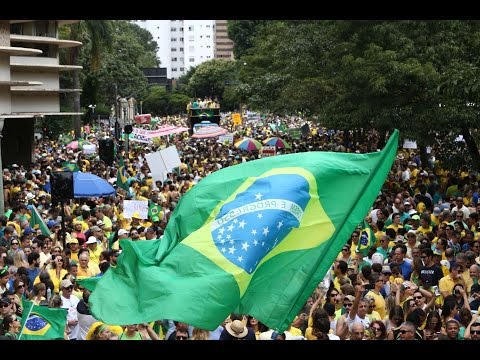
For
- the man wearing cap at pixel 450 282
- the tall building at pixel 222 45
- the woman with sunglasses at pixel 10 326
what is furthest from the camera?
the tall building at pixel 222 45

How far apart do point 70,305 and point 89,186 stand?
393 inches

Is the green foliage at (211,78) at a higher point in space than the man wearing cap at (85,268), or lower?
lower

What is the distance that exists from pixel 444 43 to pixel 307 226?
18.3m

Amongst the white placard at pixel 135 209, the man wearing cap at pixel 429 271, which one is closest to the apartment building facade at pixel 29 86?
the white placard at pixel 135 209

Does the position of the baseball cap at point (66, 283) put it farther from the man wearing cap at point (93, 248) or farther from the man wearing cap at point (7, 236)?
the man wearing cap at point (7, 236)

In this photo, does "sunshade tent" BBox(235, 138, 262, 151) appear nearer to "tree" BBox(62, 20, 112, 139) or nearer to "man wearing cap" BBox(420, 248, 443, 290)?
"tree" BBox(62, 20, 112, 139)

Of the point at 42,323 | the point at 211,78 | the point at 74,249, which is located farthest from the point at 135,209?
the point at 211,78

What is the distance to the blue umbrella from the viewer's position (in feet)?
67.7

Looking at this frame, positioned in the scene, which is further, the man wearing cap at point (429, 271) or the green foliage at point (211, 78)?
the green foliage at point (211, 78)

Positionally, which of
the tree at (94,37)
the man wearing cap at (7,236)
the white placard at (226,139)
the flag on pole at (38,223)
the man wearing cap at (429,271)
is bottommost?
the white placard at (226,139)

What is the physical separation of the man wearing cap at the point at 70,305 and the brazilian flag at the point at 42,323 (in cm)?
87

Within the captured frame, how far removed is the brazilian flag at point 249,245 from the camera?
8.04m

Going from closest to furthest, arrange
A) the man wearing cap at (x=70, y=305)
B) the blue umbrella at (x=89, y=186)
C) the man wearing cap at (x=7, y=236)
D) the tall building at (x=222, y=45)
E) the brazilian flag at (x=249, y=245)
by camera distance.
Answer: the brazilian flag at (x=249, y=245)
the man wearing cap at (x=70, y=305)
the man wearing cap at (x=7, y=236)
the blue umbrella at (x=89, y=186)
the tall building at (x=222, y=45)

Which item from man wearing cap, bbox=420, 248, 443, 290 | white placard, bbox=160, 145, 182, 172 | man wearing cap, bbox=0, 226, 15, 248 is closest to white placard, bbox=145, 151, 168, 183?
white placard, bbox=160, 145, 182, 172
